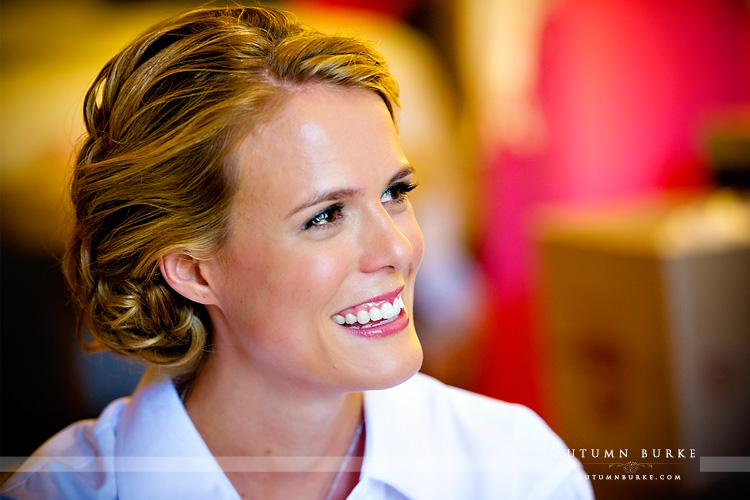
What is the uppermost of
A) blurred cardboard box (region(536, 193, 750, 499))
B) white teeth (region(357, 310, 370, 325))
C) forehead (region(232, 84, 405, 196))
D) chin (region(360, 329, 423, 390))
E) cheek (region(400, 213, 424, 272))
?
forehead (region(232, 84, 405, 196))

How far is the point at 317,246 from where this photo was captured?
0.77 metres

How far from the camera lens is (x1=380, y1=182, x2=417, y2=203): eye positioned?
0.82 meters

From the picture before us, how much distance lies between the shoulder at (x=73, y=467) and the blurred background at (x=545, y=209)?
267mm

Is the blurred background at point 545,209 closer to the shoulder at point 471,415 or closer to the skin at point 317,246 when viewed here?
the shoulder at point 471,415

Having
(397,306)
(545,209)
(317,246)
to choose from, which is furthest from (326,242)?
(545,209)

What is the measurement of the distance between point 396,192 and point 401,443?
33 cm

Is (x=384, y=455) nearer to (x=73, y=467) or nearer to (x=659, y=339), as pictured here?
(x=73, y=467)

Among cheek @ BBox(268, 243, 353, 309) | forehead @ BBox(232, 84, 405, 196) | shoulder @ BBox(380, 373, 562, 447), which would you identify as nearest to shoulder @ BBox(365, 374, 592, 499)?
shoulder @ BBox(380, 373, 562, 447)

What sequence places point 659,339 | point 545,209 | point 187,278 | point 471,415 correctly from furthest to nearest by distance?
1. point 545,209
2. point 659,339
3. point 471,415
4. point 187,278

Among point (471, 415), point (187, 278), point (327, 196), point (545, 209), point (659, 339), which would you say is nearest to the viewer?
point (327, 196)

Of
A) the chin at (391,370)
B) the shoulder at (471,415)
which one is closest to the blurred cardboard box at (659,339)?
the shoulder at (471,415)

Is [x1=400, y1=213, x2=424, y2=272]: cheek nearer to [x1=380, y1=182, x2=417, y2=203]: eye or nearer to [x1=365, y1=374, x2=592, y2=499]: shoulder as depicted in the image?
[x1=380, y1=182, x2=417, y2=203]: eye

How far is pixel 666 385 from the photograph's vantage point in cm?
173

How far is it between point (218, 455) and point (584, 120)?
219 centimetres
